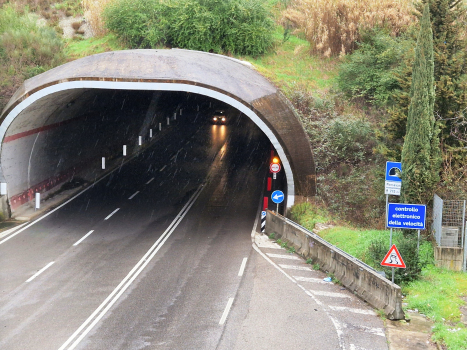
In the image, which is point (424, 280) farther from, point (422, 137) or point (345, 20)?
point (345, 20)

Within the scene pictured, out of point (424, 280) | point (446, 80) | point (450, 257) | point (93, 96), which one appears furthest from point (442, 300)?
point (93, 96)

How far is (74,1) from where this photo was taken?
48969 mm

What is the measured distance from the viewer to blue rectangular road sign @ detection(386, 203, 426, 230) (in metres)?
14.8

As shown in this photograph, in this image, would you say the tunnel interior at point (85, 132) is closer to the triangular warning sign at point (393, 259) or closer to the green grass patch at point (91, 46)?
the green grass patch at point (91, 46)

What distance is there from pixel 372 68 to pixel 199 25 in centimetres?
1267

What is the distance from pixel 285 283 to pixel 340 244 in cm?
366

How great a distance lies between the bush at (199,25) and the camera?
37938mm

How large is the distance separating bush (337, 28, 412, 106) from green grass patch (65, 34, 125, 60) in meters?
17.3

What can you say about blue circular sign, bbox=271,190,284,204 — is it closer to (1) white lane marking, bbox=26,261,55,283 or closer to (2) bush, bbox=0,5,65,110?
(1) white lane marking, bbox=26,261,55,283

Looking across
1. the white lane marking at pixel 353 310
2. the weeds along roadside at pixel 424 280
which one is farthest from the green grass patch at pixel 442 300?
the white lane marking at pixel 353 310

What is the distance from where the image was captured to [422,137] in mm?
18531

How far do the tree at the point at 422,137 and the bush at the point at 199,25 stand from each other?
20.6 m

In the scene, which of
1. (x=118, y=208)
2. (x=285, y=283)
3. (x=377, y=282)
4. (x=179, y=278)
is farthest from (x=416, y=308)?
(x=118, y=208)

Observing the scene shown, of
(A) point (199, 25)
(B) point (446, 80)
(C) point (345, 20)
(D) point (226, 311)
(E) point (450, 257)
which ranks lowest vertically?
(D) point (226, 311)
